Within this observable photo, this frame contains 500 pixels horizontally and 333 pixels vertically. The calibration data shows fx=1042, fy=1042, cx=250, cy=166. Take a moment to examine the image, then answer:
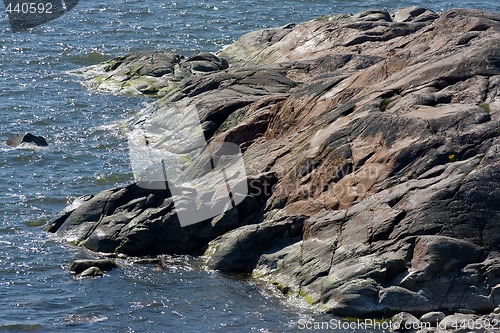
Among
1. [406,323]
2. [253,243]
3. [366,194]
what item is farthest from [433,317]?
[253,243]

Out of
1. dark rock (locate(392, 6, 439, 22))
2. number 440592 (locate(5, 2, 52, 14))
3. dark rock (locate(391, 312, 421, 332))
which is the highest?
dark rock (locate(392, 6, 439, 22))

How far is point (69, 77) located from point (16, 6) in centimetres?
1600

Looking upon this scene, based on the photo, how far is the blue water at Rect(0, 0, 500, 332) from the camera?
22.3 m

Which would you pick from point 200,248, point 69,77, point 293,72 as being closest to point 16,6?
point 69,77

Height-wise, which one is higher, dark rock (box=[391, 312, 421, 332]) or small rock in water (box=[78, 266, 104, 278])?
dark rock (box=[391, 312, 421, 332])

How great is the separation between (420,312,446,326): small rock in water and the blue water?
7.18 feet

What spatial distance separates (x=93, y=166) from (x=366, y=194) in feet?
41.8

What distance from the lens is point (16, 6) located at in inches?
2340

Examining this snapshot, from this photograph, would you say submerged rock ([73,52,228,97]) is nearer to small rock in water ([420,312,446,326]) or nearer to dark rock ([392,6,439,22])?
dark rock ([392,6,439,22])

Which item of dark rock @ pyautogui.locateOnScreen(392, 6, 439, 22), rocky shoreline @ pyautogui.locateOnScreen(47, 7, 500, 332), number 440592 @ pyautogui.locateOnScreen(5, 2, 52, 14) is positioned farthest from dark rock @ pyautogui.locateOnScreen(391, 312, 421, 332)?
number 440592 @ pyautogui.locateOnScreen(5, 2, 52, 14)

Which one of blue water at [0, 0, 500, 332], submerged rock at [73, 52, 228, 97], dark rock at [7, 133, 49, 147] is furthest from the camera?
submerged rock at [73, 52, 228, 97]

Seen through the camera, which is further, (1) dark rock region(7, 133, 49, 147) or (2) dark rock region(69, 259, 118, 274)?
(1) dark rock region(7, 133, 49, 147)

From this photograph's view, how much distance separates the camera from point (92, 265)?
2497 cm

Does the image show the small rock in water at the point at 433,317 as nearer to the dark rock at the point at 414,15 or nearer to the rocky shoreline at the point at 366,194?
the rocky shoreline at the point at 366,194
